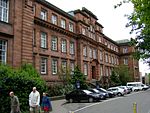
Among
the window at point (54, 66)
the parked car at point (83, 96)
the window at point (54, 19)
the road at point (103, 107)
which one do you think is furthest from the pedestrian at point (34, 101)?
the window at point (54, 19)

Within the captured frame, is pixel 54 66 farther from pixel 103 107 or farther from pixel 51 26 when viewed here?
pixel 103 107

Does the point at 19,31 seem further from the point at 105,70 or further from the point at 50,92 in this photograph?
the point at 105,70

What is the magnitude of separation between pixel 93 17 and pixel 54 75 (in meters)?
24.4

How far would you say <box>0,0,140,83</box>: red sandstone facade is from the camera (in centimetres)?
→ 2697

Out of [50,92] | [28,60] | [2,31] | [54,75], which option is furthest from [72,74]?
[2,31]

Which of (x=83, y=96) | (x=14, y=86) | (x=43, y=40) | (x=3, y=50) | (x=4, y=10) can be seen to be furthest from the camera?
(x=43, y=40)

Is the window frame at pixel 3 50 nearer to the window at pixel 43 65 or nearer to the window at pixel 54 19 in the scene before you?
the window at pixel 43 65

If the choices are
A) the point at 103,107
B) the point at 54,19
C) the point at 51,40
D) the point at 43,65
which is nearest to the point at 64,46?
the point at 51,40

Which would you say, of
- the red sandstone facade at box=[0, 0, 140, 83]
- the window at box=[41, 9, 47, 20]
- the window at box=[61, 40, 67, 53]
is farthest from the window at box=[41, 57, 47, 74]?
the window at box=[41, 9, 47, 20]

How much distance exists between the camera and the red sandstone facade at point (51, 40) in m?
27.0

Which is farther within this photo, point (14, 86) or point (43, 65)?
point (43, 65)

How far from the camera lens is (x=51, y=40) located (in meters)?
43.4

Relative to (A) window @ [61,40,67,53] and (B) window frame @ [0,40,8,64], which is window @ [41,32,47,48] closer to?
(A) window @ [61,40,67,53]

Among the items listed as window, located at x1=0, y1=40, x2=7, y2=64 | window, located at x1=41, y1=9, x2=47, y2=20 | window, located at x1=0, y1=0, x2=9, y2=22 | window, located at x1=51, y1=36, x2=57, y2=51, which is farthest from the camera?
window, located at x1=51, y1=36, x2=57, y2=51
